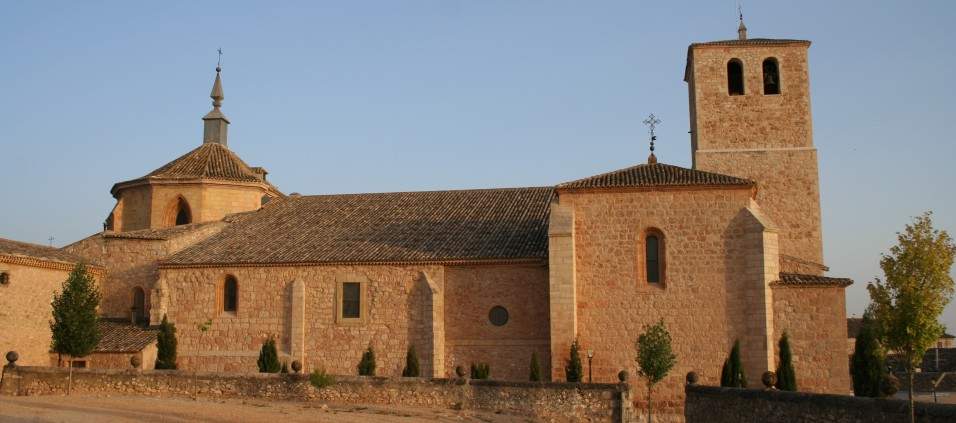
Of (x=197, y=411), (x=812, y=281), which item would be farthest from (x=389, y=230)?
(x=812, y=281)

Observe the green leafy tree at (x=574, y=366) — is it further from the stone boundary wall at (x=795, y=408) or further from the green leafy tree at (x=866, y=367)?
the green leafy tree at (x=866, y=367)

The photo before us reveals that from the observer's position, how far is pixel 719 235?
25781 millimetres

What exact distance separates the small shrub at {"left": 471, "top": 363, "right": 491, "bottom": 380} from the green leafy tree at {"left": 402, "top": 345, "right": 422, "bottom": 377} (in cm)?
168

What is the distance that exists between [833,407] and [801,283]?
Answer: 10358 millimetres

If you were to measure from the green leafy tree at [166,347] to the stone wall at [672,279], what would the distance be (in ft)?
41.7

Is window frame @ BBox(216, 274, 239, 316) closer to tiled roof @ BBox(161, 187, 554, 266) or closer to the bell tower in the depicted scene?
tiled roof @ BBox(161, 187, 554, 266)

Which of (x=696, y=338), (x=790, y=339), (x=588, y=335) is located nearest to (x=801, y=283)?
(x=790, y=339)

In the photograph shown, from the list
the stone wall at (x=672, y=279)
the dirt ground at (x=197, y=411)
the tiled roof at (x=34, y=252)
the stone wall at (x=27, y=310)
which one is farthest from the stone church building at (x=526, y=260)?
the dirt ground at (x=197, y=411)

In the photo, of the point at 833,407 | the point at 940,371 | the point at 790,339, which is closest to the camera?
the point at 833,407

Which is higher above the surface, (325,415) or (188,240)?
(188,240)

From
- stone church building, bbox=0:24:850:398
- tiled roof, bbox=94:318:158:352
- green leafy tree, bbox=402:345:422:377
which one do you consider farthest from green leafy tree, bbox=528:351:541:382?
tiled roof, bbox=94:318:158:352

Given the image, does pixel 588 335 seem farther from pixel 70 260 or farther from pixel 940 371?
pixel 940 371

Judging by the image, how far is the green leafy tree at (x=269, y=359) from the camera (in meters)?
28.3

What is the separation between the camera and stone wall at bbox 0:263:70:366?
91.6 ft
